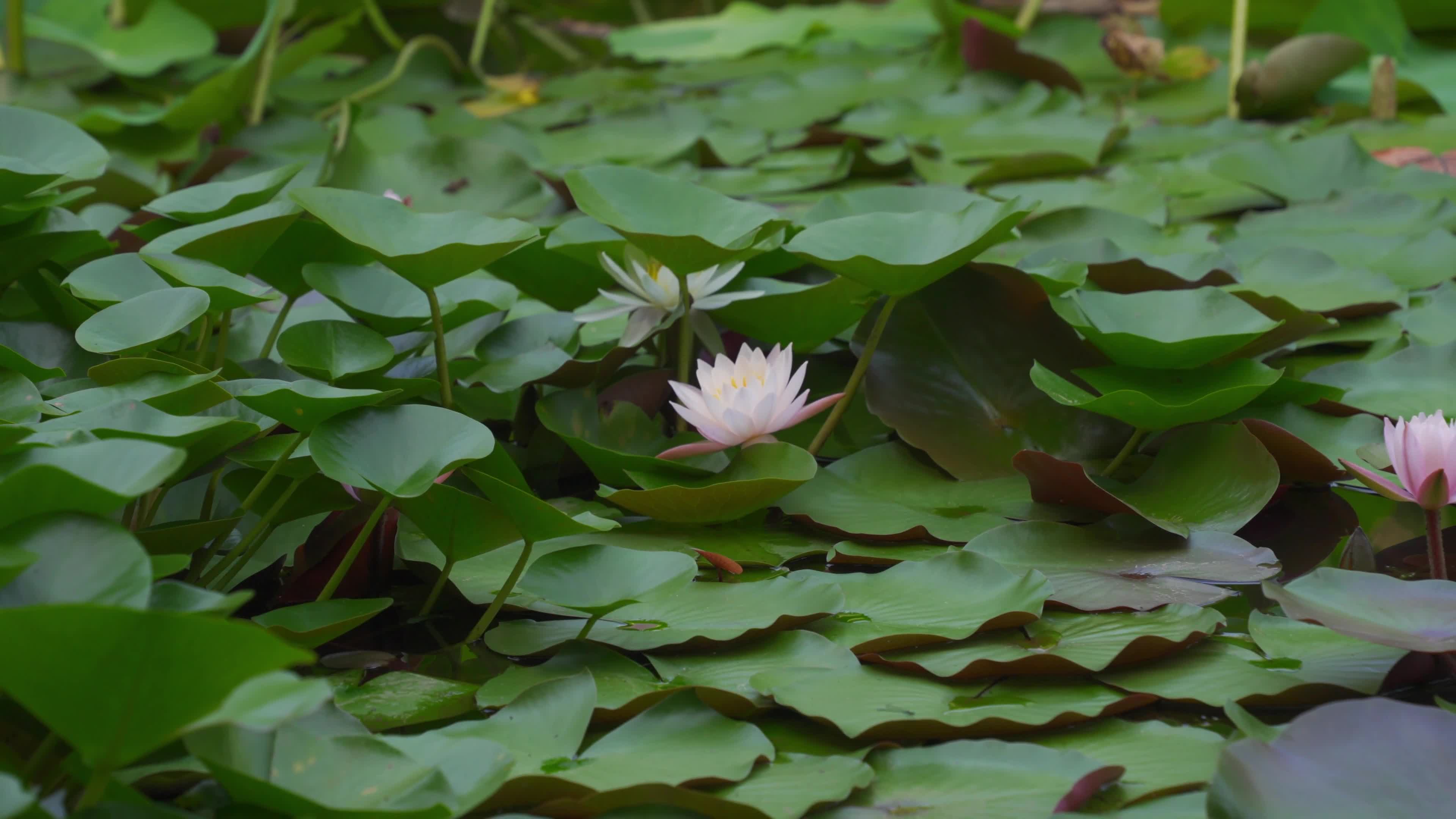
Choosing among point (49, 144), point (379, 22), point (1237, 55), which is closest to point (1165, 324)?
point (49, 144)

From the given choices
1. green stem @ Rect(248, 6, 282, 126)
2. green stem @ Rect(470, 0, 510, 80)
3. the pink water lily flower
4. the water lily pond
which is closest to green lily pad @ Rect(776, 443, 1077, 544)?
the water lily pond

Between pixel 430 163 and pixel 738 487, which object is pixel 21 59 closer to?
pixel 430 163

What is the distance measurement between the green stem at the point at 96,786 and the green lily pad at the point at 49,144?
0.56 meters

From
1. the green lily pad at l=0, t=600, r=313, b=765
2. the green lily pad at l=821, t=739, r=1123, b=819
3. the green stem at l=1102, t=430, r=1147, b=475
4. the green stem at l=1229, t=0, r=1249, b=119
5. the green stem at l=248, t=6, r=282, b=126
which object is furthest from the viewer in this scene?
the green stem at l=248, t=6, r=282, b=126

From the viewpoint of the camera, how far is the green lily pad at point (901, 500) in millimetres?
802

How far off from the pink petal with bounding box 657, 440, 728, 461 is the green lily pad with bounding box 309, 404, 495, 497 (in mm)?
210

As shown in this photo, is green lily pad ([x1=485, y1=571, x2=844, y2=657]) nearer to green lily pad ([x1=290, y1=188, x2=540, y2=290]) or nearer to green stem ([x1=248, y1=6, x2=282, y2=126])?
green lily pad ([x1=290, y1=188, x2=540, y2=290])

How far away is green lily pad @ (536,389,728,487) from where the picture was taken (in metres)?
0.81

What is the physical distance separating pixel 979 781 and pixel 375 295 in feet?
1.88

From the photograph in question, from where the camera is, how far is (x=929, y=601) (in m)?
0.69

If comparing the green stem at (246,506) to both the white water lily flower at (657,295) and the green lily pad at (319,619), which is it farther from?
the white water lily flower at (657,295)

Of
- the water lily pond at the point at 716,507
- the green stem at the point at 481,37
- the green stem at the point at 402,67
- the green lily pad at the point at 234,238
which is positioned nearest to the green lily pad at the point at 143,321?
the water lily pond at the point at 716,507

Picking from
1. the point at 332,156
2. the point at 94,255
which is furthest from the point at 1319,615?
the point at 332,156

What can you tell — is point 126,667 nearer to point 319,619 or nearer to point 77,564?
point 77,564
